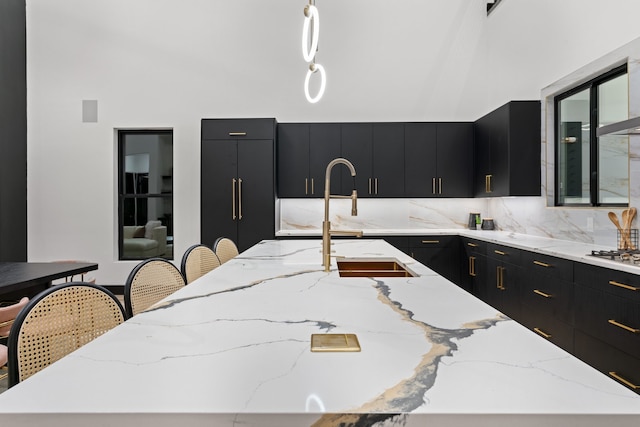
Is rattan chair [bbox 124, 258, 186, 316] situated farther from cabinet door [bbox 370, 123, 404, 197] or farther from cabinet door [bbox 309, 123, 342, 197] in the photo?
cabinet door [bbox 370, 123, 404, 197]

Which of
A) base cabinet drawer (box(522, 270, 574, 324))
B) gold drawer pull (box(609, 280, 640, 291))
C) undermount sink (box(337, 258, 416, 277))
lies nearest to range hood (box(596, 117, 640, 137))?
gold drawer pull (box(609, 280, 640, 291))

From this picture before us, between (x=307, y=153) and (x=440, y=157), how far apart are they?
5.64 feet

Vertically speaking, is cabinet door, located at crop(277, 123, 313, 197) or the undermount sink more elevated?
cabinet door, located at crop(277, 123, 313, 197)

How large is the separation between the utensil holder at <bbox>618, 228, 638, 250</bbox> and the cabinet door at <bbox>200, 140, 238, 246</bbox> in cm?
380

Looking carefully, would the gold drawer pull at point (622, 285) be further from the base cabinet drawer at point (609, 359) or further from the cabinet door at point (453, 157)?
the cabinet door at point (453, 157)

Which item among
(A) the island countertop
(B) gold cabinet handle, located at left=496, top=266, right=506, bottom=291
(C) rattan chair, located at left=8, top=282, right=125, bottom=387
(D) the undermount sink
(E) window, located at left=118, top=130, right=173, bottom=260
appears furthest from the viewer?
(E) window, located at left=118, top=130, right=173, bottom=260

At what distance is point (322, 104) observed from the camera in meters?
5.74

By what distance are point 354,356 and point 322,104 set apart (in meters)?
5.14

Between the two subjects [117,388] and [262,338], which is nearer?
[117,388]

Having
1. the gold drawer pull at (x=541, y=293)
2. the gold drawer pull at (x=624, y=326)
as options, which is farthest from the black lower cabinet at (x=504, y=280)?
the gold drawer pull at (x=624, y=326)

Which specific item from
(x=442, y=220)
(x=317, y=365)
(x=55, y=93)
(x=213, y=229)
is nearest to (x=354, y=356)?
(x=317, y=365)

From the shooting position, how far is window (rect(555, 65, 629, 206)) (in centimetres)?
341

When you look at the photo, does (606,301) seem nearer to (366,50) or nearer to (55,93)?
(366,50)

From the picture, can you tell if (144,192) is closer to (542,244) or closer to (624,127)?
(542,244)
